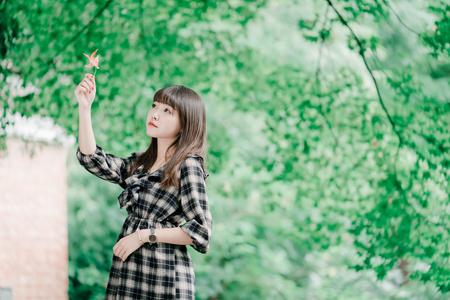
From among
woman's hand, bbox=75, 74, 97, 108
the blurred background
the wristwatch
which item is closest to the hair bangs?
woman's hand, bbox=75, 74, 97, 108

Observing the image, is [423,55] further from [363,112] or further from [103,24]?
[103,24]

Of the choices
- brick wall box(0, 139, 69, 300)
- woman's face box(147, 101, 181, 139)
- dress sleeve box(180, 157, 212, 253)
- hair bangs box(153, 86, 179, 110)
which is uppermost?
hair bangs box(153, 86, 179, 110)

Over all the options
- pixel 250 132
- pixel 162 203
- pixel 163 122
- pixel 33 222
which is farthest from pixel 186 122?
pixel 250 132

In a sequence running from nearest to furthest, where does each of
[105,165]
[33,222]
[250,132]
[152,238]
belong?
[152,238], [105,165], [33,222], [250,132]

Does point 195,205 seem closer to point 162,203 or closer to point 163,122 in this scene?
point 162,203

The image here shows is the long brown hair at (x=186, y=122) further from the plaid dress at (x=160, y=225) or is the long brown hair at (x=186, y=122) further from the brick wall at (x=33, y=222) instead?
the brick wall at (x=33, y=222)

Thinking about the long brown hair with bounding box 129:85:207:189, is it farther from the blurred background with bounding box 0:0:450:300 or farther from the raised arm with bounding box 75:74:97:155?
the blurred background with bounding box 0:0:450:300

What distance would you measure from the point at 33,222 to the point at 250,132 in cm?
206

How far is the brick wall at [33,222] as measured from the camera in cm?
409

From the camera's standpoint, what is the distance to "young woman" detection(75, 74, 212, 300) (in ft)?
4.86

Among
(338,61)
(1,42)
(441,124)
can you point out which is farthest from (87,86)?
(338,61)

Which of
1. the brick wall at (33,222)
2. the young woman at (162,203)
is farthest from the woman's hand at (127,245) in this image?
the brick wall at (33,222)

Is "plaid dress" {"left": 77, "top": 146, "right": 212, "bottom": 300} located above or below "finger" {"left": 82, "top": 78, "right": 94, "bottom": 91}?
below

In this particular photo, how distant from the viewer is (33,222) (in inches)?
166
